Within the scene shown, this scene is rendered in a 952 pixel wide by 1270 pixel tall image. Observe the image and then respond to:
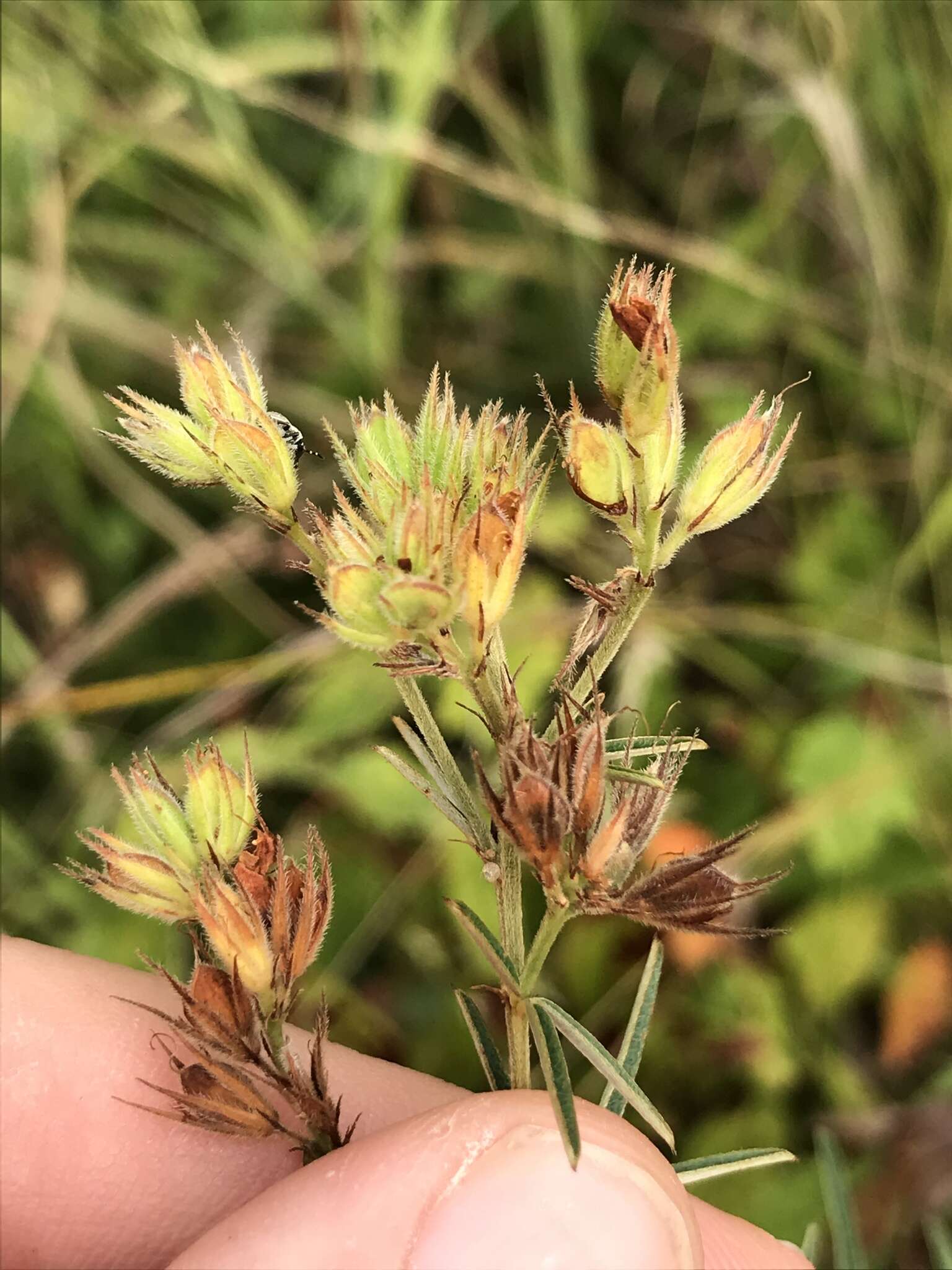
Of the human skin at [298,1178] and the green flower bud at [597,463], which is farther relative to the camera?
the human skin at [298,1178]

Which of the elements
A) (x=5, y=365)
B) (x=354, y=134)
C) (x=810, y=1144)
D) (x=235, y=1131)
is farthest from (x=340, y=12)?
(x=810, y=1144)

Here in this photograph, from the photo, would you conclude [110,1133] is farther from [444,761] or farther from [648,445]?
[648,445]

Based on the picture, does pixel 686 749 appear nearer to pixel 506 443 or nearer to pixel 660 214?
pixel 506 443

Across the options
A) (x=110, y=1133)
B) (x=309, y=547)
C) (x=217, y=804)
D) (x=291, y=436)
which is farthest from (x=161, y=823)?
(x=110, y=1133)

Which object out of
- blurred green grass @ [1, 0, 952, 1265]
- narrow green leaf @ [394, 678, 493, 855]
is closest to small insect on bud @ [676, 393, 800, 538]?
narrow green leaf @ [394, 678, 493, 855]

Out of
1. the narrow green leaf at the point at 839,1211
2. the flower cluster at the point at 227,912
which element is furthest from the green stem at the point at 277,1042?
the narrow green leaf at the point at 839,1211

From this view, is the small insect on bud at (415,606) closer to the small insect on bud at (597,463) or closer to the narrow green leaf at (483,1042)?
the small insect on bud at (597,463)
